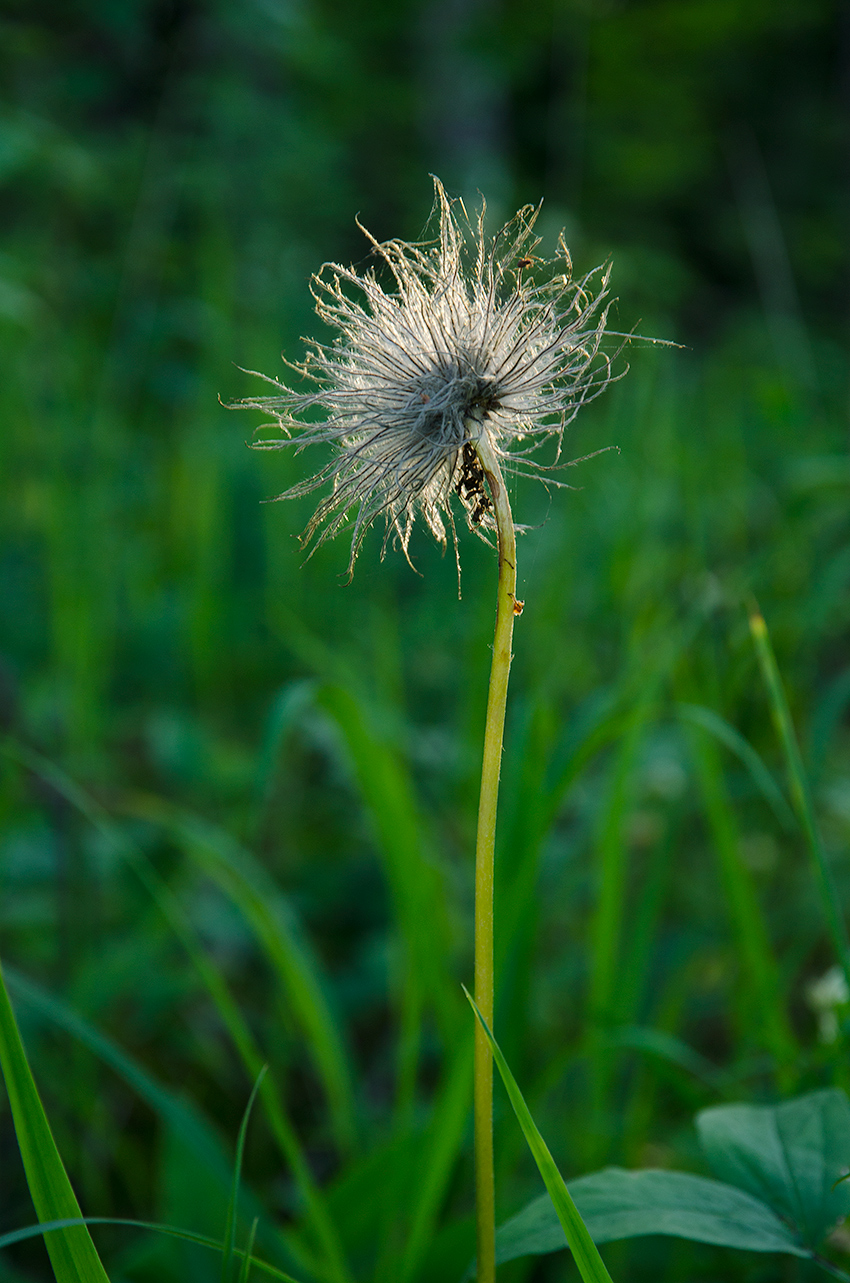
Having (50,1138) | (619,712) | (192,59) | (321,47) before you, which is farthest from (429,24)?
(50,1138)

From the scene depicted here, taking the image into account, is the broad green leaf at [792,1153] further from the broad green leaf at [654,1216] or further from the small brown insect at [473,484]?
the small brown insect at [473,484]

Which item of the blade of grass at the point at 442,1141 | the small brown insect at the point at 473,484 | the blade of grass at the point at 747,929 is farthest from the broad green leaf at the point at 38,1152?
the blade of grass at the point at 747,929

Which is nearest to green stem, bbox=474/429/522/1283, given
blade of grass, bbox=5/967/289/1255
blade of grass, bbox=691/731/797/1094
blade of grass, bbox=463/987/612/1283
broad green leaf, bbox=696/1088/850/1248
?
blade of grass, bbox=463/987/612/1283

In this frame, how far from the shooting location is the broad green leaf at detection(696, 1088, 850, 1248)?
555mm

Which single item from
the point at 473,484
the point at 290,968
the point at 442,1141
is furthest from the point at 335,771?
the point at 473,484

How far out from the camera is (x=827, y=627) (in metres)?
1.86

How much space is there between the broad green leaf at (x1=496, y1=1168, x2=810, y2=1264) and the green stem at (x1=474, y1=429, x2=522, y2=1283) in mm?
40

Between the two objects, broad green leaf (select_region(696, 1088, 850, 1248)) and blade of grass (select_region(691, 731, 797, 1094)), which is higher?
blade of grass (select_region(691, 731, 797, 1094))

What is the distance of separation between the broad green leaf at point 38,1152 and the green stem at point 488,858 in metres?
0.22

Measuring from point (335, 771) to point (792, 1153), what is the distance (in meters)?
1.18

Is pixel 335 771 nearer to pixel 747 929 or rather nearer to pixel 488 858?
pixel 747 929

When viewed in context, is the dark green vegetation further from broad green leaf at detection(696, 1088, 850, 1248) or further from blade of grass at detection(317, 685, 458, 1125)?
broad green leaf at detection(696, 1088, 850, 1248)

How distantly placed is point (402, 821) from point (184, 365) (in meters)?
3.09

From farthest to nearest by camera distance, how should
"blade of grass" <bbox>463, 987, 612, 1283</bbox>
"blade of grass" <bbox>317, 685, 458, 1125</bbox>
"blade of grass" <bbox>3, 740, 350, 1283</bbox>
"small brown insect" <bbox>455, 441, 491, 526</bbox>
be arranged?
1. "blade of grass" <bbox>317, 685, 458, 1125</bbox>
2. "blade of grass" <bbox>3, 740, 350, 1283</bbox>
3. "small brown insect" <bbox>455, 441, 491, 526</bbox>
4. "blade of grass" <bbox>463, 987, 612, 1283</bbox>
